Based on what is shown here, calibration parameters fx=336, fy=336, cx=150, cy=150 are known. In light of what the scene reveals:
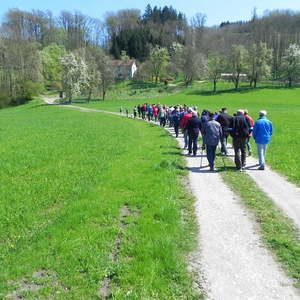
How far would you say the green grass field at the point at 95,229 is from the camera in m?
5.11

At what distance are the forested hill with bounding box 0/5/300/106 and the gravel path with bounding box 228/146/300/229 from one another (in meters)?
64.8

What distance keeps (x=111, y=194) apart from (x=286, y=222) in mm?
4581

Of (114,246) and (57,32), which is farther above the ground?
(57,32)

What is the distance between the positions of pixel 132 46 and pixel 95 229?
127 metres

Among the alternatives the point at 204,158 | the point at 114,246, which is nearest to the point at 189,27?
the point at 204,158

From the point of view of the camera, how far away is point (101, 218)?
7617 millimetres

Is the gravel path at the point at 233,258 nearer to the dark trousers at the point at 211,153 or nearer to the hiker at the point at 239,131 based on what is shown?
the dark trousers at the point at 211,153

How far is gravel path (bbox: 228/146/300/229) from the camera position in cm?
816

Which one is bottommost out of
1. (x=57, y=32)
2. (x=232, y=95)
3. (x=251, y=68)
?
(x=232, y=95)

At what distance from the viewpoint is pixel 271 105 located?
5953cm

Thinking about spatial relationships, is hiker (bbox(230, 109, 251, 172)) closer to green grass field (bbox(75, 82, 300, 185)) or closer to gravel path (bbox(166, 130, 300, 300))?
green grass field (bbox(75, 82, 300, 185))

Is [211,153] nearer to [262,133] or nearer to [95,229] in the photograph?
[262,133]

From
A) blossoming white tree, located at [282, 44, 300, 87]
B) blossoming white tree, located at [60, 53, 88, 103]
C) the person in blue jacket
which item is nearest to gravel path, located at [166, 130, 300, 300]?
the person in blue jacket

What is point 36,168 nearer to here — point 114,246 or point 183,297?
point 114,246
